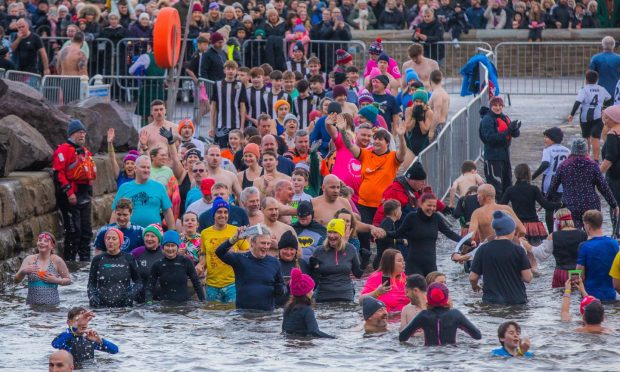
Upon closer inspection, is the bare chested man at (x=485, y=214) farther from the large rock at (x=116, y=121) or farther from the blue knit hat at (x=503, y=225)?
the large rock at (x=116, y=121)

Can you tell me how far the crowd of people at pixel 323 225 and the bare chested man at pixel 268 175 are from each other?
Answer: 20mm

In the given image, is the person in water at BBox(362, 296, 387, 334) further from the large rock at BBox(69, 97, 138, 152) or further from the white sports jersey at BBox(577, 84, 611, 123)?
the white sports jersey at BBox(577, 84, 611, 123)

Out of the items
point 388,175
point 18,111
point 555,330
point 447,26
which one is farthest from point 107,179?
point 447,26

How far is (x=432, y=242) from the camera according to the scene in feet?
57.2

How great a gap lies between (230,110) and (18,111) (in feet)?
11.8

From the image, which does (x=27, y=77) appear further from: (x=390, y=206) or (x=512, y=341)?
(x=512, y=341)

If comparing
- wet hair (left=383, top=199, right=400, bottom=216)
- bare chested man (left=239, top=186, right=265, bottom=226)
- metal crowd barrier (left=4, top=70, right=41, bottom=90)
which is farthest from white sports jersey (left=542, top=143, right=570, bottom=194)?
metal crowd barrier (left=4, top=70, right=41, bottom=90)

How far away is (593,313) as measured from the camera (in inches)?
585

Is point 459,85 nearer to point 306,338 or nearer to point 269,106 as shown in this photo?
point 269,106

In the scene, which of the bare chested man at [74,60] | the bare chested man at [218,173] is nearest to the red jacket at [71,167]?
the bare chested man at [218,173]

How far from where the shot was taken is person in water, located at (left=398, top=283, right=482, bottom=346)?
14.3 meters

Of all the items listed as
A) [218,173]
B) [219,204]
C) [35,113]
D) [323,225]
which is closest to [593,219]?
[323,225]

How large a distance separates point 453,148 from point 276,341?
930 centimetres

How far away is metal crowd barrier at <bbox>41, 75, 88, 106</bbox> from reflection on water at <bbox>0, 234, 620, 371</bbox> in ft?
27.2
